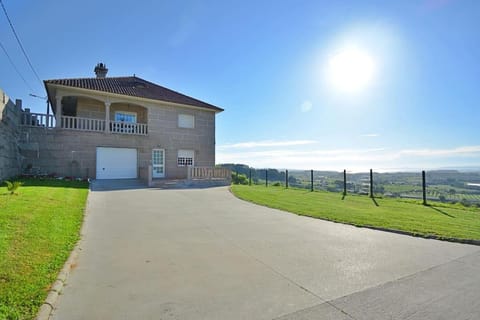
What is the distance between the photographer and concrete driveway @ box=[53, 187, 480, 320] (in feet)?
8.16

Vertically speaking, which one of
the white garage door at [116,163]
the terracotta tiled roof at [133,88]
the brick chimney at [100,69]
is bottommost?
the white garage door at [116,163]

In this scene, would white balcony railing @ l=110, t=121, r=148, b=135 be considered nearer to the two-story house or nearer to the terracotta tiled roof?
the two-story house

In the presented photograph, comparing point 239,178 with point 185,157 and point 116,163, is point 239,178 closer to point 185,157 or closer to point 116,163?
point 185,157

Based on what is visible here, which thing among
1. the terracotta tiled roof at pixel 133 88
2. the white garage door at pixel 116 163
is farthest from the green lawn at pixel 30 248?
the terracotta tiled roof at pixel 133 88

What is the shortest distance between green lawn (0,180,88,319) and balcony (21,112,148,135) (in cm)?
975

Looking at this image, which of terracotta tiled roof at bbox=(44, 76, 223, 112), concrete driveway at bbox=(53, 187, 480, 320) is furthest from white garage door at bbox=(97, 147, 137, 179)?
concrete driveway at bbox=(53, 187, 480, 320)

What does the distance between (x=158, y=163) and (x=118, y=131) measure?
11.6 ft

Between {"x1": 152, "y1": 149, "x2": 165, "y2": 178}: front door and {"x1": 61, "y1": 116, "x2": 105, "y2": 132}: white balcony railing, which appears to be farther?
{"x1": 152, "y1": 149, "x2": 165, "y2": 178}: front door

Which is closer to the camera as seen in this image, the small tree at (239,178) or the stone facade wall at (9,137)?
the stone facade wall at (9,137)

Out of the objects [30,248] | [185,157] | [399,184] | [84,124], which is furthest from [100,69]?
[399,184]

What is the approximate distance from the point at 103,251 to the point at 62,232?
1278 millimetres

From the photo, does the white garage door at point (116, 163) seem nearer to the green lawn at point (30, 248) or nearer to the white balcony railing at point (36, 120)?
the white balcony railing at point (36, 120)

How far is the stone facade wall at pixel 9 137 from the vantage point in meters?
9.94

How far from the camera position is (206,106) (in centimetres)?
2058
